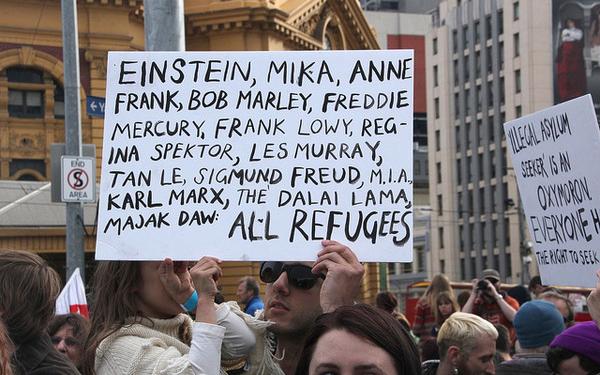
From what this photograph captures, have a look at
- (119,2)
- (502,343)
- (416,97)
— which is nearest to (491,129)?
(416,97)

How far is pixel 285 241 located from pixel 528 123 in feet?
4.70

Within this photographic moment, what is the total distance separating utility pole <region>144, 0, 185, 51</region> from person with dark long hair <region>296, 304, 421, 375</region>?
22.3ft

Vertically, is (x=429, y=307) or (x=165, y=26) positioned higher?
(x=165, y=26)

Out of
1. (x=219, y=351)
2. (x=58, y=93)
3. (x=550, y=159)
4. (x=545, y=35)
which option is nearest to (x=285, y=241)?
(x=219, y=351)

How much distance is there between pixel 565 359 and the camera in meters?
5.28

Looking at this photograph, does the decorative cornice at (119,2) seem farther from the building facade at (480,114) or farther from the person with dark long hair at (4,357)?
the building facade at (480,114)

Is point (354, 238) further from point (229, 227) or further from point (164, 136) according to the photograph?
point (164, 136)

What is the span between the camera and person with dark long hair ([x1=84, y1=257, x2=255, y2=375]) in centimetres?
425

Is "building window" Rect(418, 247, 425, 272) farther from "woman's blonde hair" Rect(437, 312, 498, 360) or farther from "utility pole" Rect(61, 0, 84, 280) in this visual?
"woman's blonde hair" Rect(437, 312, 498, 360)

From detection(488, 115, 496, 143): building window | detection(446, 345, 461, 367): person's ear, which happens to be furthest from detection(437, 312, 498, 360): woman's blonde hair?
detection(488, 115, 496, 143): building window

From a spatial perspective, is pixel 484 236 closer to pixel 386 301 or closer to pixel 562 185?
pixel 386 301

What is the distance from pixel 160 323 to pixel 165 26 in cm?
557

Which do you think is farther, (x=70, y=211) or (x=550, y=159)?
(x=70, y=211)

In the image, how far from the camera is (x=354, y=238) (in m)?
4.55
